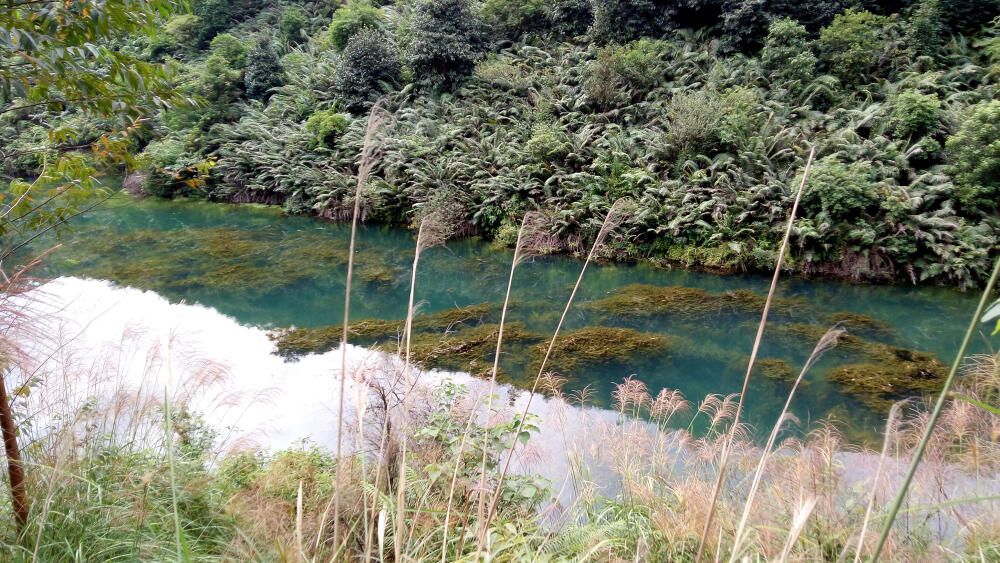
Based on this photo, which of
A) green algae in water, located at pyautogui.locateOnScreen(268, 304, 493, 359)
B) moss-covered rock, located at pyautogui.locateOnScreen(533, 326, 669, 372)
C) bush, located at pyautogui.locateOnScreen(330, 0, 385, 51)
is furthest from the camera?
bush, located at pyautogui.locateOnScreen(330, 0, 385, 51)

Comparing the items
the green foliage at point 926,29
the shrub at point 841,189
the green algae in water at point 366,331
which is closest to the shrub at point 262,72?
the green algae in water at point 366,331

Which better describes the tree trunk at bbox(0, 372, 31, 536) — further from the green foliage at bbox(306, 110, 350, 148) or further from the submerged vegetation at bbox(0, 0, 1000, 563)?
the green foliage at bbox(306, 110, 350, 148)

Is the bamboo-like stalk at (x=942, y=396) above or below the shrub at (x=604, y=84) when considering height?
below

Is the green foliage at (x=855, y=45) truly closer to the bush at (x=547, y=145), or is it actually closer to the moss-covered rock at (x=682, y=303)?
the bush at (x=547, y=145)

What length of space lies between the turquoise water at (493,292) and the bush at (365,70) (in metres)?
3.99

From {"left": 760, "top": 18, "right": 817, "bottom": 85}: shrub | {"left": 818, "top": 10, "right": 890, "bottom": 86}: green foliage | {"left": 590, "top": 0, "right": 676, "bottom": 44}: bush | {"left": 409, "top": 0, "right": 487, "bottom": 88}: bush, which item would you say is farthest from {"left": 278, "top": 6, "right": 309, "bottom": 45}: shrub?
{"left": 818, "top": 10, "right": 890, "bottom": 86}: green foliage

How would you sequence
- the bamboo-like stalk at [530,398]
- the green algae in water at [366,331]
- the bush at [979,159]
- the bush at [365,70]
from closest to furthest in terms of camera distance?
the bamboo-like stalk at [530,398]
the green algae in water at [366,331]
the bush at [979,159]
the bush at [365,70]

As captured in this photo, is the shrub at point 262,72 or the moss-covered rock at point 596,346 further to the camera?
the shrub at point 262,72

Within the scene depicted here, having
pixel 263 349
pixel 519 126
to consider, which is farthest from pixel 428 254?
pixel 263 349

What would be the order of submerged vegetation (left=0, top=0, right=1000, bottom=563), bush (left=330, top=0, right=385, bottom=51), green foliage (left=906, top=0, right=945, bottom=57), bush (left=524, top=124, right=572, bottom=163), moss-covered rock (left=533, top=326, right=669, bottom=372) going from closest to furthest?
submerged vegetation (left=0, top=0, right=1000, bottom=563)
moss-covered rock (left=533, top=326, right=669, bottom=372)
green foliage (left=906, top=0, right=945, bottom=57)
bush (left=524, top=124, right=572, bottom=163)
bush (left=330, top=0, right=385, bottom=51)

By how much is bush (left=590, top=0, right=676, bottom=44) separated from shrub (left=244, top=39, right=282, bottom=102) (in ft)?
30.7

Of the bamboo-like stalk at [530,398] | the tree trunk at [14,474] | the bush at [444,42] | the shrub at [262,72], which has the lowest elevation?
the tree trunk at [14,474]

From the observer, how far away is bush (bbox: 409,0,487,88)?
1335cm

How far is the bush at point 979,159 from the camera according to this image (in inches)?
293
